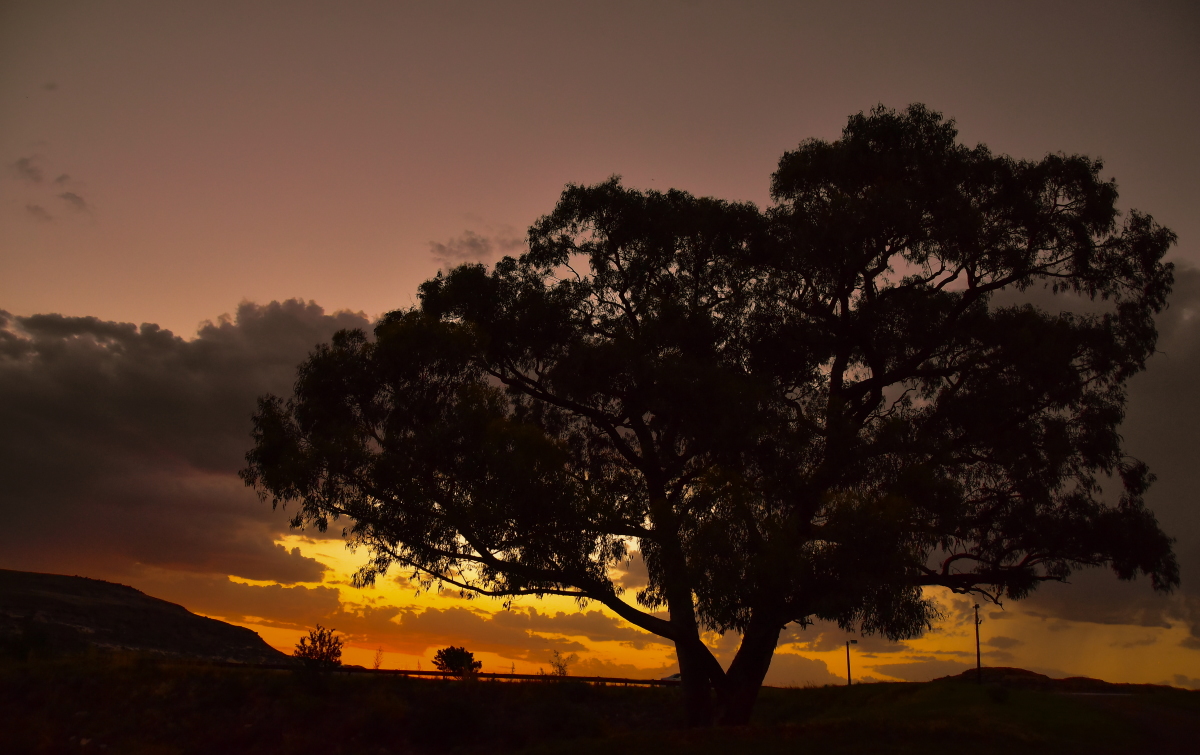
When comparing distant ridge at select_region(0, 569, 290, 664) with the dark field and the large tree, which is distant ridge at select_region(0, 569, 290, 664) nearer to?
the dark field

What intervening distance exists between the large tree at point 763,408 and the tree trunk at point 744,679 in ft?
0.18

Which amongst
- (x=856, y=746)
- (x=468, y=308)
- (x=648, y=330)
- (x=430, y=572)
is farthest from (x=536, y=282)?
(x=856, y=746)

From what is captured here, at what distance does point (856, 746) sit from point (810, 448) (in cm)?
631

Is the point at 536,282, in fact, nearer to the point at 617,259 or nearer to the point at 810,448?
the point at 617,259

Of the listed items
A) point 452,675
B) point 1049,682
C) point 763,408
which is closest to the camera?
point 763,408

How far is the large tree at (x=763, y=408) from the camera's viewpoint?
16.6 metres

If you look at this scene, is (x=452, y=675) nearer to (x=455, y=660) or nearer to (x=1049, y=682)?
(x=455, y=660)

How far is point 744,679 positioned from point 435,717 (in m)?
8.24

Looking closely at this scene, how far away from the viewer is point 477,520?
16.8 meters

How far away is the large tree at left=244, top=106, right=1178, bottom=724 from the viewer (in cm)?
1662

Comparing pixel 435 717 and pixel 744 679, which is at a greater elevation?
pixel 744 679

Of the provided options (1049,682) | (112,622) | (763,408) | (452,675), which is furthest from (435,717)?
(1049,682)

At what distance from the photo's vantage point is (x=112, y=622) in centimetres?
3778

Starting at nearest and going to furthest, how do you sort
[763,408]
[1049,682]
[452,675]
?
[763,408]
[452,675]
[1049,682]
